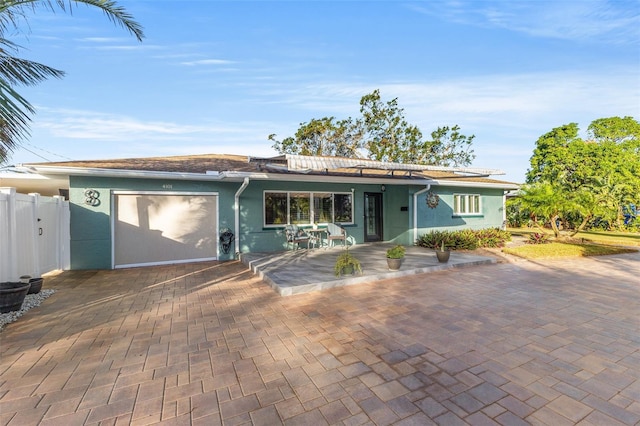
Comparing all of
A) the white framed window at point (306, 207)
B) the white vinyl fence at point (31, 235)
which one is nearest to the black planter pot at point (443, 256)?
the white framed window at point (306, 207)

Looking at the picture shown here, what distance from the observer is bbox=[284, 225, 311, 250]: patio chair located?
9625mm

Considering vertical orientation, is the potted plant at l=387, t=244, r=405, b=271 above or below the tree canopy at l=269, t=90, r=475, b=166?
below

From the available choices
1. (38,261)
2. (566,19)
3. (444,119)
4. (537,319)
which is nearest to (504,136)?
(444,119)

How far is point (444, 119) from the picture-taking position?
989 inches

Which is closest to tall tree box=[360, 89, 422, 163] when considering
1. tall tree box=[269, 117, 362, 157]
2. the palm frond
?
tall tree box=[269, 117, 362, 157]

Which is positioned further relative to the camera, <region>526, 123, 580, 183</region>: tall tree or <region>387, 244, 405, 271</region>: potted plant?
<region>526, 123, 580, 183</region>: tall tree

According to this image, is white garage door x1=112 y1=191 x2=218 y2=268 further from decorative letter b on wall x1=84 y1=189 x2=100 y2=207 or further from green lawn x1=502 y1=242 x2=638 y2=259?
green lawn x1=502 y1=242 x2=638 y2=259

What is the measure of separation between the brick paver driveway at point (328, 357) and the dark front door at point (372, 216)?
6410 mm

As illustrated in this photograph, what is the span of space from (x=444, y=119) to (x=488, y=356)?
25577mm

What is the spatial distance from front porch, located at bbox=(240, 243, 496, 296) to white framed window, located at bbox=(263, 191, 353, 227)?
1.24 metres

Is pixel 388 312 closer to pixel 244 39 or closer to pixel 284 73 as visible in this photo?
pixel 244 39

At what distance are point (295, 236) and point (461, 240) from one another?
6.03 m

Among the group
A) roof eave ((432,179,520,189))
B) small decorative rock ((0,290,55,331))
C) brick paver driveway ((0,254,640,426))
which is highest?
roof eave ((432,179,520,189))

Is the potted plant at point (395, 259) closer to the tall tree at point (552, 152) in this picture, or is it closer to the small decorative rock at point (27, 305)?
the small decorative rock at point (27, 305)
